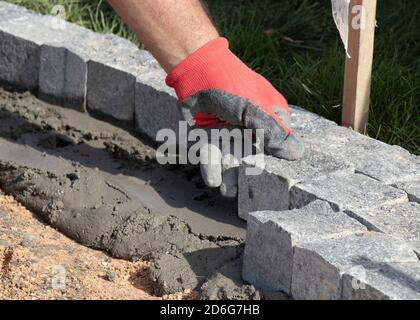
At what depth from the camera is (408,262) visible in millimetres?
2875

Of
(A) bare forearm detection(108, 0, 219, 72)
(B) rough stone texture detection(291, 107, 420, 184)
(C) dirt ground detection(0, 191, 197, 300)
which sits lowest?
(C) dirt ground detection(0, 191, 197, 300)

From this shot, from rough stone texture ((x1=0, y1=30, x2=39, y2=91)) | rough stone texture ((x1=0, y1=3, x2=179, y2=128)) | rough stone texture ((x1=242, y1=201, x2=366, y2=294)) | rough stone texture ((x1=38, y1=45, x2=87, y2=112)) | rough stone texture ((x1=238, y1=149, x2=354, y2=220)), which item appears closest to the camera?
rough stone texture ((x1=242, y1=201, x2=366, y2=294))

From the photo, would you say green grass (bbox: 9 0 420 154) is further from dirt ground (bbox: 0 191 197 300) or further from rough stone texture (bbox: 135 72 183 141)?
dirt ground (bbox: 0 191 197 300)

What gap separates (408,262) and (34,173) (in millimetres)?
1595

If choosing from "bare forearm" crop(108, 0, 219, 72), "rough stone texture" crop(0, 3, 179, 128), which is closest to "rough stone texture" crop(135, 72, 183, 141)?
"rough stone texture" crop(0, 3, 179, 128)

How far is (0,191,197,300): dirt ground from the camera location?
313 centimetres

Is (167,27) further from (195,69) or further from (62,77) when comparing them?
(62,77)

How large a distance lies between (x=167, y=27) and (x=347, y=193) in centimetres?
86

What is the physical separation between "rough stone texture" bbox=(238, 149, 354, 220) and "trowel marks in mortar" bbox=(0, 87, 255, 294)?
0.13 metres

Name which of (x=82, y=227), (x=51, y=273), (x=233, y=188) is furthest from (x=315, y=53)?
(x=51, y=273)

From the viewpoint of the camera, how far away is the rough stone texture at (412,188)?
3271mm

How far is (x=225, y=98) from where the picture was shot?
3.50 m

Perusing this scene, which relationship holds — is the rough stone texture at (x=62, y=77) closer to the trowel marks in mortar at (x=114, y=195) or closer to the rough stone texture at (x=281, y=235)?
the trowel marks in mortar at (x=114, y=195)

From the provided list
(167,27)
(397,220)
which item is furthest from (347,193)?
(167,27)
